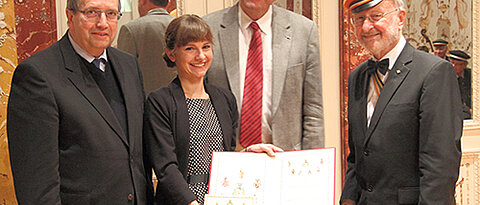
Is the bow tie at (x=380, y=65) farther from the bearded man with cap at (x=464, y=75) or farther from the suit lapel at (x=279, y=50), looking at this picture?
the bearded man with cap at (x=464, y=75)

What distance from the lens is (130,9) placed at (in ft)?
11.3

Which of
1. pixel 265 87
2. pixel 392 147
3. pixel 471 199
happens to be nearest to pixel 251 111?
pixel 265 87

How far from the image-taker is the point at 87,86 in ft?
7.04

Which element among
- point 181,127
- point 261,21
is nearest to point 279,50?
point 261,21

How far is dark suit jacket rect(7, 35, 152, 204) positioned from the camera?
1.99 m

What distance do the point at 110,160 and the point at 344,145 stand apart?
235cm

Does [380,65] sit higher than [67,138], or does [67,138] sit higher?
[380,65]

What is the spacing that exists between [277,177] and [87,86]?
0.94m

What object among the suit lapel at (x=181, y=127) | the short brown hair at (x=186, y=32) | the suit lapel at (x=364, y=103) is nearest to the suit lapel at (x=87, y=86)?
the suit lapel at (x=181, y=127)

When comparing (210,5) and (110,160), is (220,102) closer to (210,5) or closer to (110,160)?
(110,160)

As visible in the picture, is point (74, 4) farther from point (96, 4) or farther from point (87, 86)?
point (87, 86)

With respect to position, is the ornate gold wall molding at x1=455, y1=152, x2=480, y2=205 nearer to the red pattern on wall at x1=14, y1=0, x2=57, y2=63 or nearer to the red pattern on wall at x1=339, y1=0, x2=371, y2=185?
the red pattern on wall at x1=339, y1=0, x2=371, y2=185

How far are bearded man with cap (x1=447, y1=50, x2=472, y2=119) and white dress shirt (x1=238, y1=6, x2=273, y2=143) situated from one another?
2271 millimetres

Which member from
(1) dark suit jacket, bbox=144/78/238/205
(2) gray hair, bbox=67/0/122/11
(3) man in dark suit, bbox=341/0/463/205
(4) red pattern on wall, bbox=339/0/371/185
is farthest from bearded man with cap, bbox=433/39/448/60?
(2) gray hair, bbox=67/0/122/11
